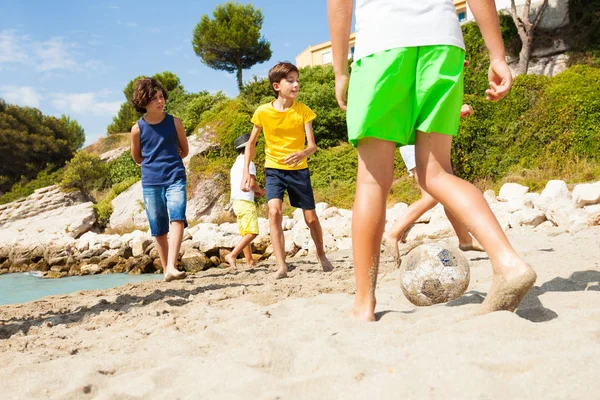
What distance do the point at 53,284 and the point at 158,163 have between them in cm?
472

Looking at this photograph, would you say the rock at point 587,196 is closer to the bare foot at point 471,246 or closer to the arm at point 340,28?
the bare foot at point 471,246

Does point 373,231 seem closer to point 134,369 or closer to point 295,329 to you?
point 295,329

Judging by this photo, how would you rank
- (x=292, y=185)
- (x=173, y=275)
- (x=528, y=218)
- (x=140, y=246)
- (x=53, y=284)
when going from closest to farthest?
1. (x=173, y=275)
2. (x=292, y=185)
3. (x=528, y=218)
4. (x=53, y=284)
5. (x=140, y=246)

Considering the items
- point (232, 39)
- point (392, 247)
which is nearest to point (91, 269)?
point (392, 247)

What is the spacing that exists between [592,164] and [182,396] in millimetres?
11362

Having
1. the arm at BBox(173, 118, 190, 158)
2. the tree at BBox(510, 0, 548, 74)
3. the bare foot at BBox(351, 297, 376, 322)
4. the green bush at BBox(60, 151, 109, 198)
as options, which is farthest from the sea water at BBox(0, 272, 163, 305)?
the tree at BBox(510, 0, 548, 74)

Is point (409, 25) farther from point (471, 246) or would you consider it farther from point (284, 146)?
point (284, 146)

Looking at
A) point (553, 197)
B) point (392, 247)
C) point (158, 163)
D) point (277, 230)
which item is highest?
point (158, 163)

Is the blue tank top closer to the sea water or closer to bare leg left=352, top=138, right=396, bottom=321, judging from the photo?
the sea water

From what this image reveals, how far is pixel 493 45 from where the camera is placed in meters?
2.24

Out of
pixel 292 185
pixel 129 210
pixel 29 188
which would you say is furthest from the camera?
pixel 29 188

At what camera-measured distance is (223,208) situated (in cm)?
1459

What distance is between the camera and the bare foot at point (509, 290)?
186 centimetres

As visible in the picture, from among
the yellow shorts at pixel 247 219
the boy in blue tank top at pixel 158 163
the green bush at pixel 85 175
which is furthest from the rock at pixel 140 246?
the green bush at pixel 85 175
